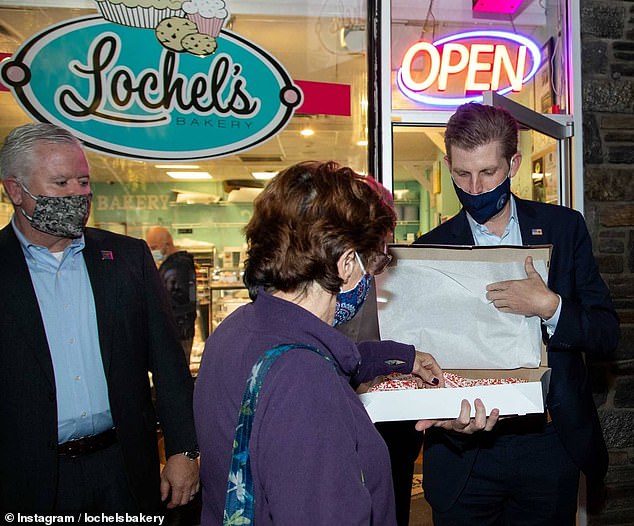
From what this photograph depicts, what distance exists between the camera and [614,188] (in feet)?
10.9

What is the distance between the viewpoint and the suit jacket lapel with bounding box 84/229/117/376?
6.79 feet

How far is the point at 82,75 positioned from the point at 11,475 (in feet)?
6.88

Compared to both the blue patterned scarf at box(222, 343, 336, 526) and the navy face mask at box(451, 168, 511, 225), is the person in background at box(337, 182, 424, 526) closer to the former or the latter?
the navy face mask at box(451, 168, 511, 225)

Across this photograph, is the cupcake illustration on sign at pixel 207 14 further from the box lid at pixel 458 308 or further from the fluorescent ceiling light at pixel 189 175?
the box lid at pixel 458 308

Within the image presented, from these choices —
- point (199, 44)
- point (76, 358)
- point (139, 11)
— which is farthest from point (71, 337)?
point (139, 11)

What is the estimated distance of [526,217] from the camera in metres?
2.03

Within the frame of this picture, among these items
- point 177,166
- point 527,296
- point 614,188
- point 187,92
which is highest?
point 187,92

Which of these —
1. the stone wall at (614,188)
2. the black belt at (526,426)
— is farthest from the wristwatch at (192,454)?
the stone wall at (614,188)

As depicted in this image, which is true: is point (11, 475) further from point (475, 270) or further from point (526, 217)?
point (526, 217)

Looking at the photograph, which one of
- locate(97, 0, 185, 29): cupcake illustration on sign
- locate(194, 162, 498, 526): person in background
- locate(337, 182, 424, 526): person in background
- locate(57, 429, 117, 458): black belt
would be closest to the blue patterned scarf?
locate(194, 162, 498, 526): person in background

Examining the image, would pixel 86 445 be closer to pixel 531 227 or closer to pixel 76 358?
pixel 76 358

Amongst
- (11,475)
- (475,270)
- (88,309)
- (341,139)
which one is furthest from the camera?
(341,139)

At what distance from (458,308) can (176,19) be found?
240 cm

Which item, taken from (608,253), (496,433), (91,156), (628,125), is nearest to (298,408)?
(496,433)
